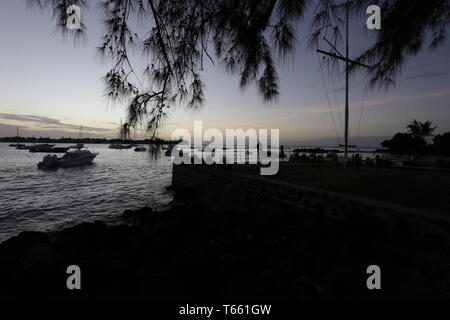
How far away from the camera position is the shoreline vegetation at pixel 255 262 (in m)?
3.28

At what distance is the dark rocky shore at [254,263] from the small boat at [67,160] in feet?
94.0

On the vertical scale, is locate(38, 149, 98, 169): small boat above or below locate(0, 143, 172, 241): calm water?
above

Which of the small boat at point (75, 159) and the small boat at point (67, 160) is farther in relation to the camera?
the small boat at point (75, 159)

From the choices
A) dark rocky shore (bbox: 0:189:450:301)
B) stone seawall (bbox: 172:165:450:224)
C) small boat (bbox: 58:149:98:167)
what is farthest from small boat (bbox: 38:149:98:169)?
dark rocky shore (bbox: 0:189:450:301)

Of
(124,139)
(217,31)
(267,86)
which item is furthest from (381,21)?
(124,139)

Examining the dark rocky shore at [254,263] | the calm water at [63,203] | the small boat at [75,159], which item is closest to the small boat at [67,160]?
the small boat at [75,159]

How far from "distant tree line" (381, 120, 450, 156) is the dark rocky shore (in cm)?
2499

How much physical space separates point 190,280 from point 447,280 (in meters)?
3.61

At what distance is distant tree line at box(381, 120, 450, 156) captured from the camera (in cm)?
2458

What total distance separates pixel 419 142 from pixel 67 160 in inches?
1813

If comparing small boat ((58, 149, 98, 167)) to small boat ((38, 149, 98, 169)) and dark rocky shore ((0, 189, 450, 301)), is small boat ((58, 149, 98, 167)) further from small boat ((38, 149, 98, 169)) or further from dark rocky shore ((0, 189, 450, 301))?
dark rocky shore ((0, 189, 450, 301))

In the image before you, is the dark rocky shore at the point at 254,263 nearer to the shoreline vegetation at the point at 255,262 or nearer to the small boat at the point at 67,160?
the shoreline vegetation at the point at 255,262
